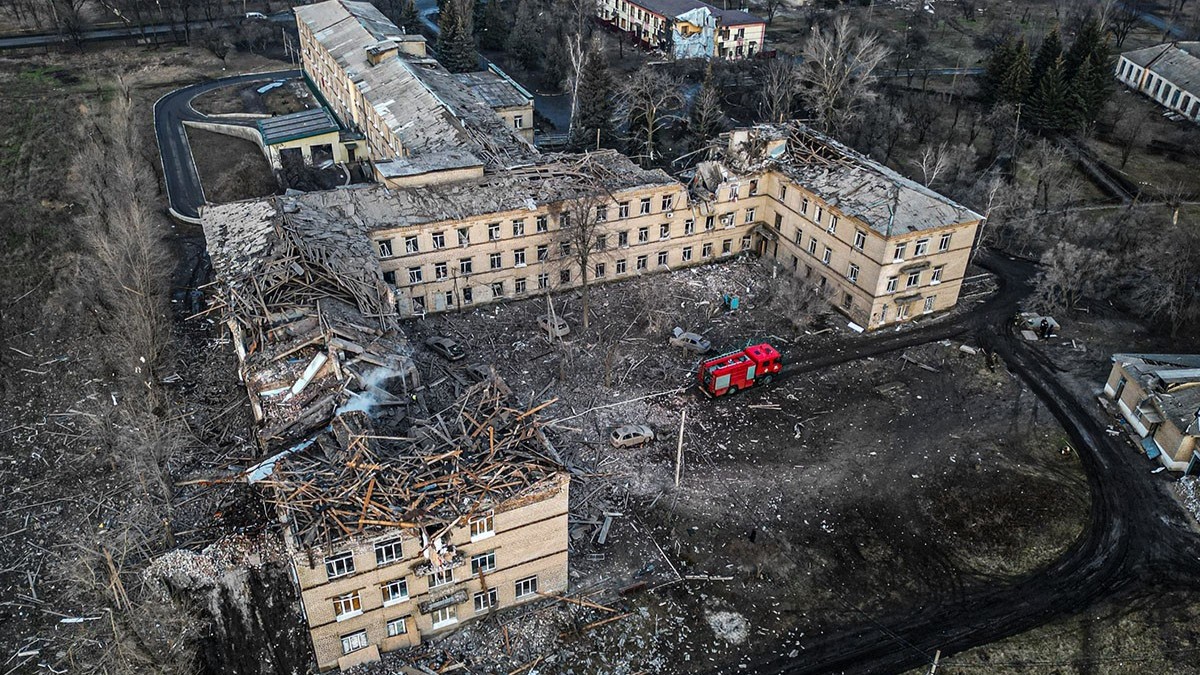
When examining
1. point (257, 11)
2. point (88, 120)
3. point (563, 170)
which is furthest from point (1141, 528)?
point (257, 11)

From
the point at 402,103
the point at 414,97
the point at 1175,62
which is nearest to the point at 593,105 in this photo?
the point at 414,97

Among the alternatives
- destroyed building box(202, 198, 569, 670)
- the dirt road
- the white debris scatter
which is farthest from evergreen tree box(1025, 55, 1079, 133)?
destroyed building box(202, 198, 569, 670)

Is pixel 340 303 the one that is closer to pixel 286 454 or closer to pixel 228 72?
pixel 286 454

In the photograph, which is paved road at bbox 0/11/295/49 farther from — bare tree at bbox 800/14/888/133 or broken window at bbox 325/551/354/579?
broken window at bbox 325/551/354/579

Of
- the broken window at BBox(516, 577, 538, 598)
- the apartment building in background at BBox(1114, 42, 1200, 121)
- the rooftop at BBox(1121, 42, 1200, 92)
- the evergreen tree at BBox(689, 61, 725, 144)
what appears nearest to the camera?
the broken window at BBox(516, 577, 538, 598)

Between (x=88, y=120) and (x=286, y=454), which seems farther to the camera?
(x=88, y=120)

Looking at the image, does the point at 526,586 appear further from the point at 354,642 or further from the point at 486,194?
the point at 486,194
